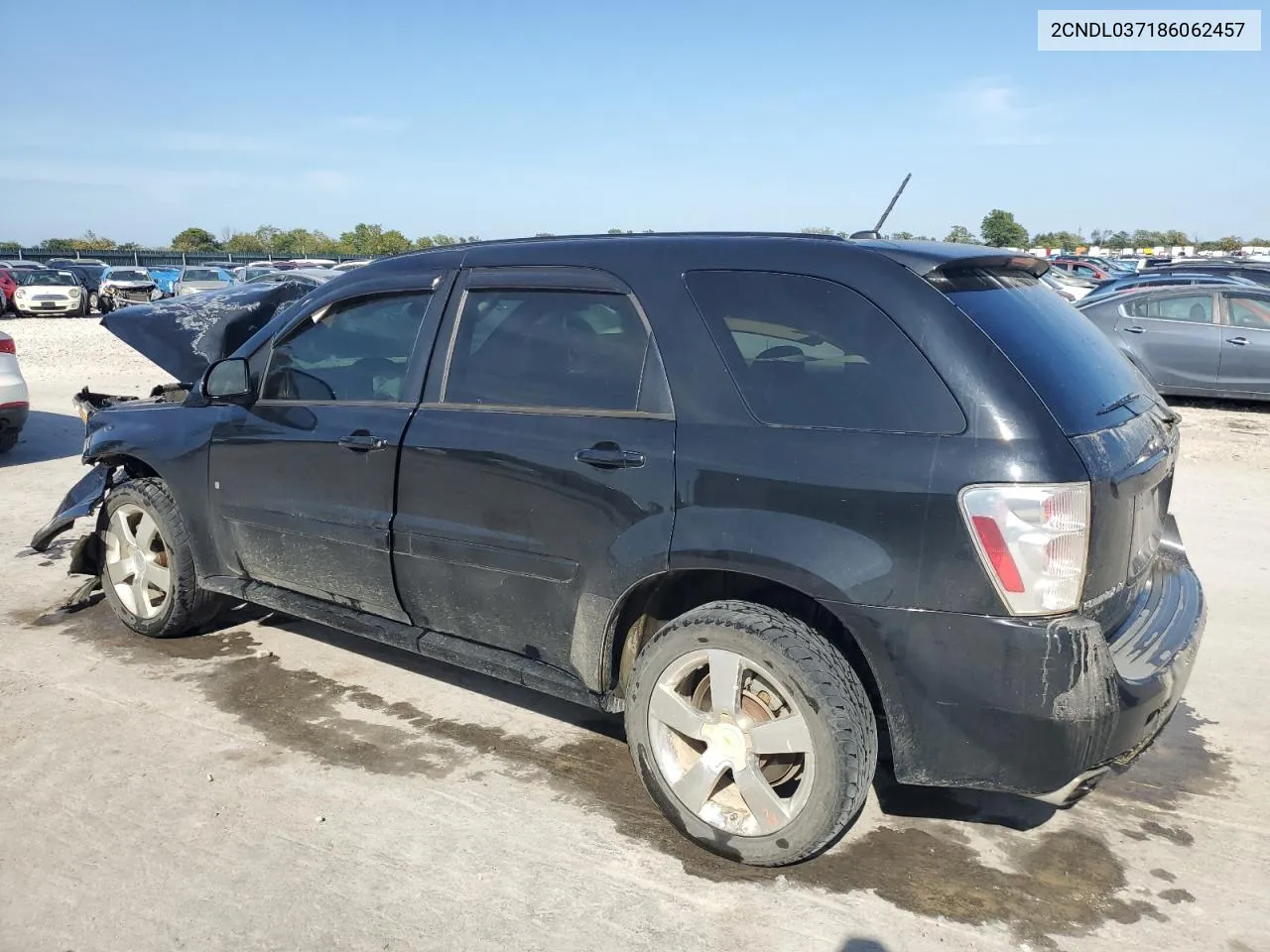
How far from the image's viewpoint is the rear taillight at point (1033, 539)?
8.73 ft

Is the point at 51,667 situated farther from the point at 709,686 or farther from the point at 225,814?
the point at 709,686

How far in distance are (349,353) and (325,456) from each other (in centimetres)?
48

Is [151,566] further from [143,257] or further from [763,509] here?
[143,257]

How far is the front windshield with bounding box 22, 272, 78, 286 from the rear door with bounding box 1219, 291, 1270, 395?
1185 inches

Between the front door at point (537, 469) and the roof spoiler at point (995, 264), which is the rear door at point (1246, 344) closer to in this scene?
the roof spoiler at point (995, 264)

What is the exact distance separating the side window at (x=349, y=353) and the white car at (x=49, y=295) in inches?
1167

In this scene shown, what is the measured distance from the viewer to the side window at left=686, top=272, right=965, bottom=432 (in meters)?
2.86

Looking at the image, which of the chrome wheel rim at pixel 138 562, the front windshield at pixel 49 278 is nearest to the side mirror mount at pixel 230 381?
the chrome wheel rim at pixel 138 562

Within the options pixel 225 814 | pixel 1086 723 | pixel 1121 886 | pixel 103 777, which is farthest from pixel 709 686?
pixel 103 777

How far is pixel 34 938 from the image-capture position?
2.81 m

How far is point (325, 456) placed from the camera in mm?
4129

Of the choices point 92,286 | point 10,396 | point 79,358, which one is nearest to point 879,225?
point 10,396

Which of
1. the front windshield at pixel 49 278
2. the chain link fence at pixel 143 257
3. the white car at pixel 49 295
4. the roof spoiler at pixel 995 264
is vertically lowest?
the roof spoiler at pixel 995 264

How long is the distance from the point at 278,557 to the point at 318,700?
25.4 inches
